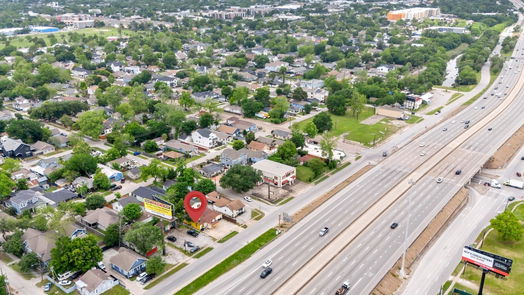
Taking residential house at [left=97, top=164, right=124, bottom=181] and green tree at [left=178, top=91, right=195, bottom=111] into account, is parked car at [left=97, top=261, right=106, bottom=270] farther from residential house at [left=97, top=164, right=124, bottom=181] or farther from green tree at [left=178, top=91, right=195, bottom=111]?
green tree at [left=178, top=91, right=195, bottom=111]

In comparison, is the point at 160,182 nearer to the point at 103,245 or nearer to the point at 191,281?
the point at 103,245

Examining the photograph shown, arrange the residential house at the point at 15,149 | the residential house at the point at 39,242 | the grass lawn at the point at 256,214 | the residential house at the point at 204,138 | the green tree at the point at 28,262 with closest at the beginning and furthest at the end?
the green tree at the point at 28,262 < the residential house at the point at 39,242 < the grass lawn at the point at 256,214 < the residential house at the point at 15,149 < the residential house at the point at 204,138

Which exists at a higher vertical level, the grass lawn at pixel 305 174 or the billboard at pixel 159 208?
the billboard at pixel 159 208

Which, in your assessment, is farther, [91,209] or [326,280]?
[91,209]

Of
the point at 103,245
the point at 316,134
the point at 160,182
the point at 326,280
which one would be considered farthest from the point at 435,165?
the point at 103,245

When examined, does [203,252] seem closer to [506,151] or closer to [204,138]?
[204,138]

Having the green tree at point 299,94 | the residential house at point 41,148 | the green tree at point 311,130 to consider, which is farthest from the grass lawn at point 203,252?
the green tree at point 299,94

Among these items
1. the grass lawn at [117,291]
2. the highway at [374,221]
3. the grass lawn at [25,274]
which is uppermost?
the highway at [374,221]

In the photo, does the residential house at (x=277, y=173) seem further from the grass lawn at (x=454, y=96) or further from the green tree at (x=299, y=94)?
the grass lawn at (x=454, y=96)
